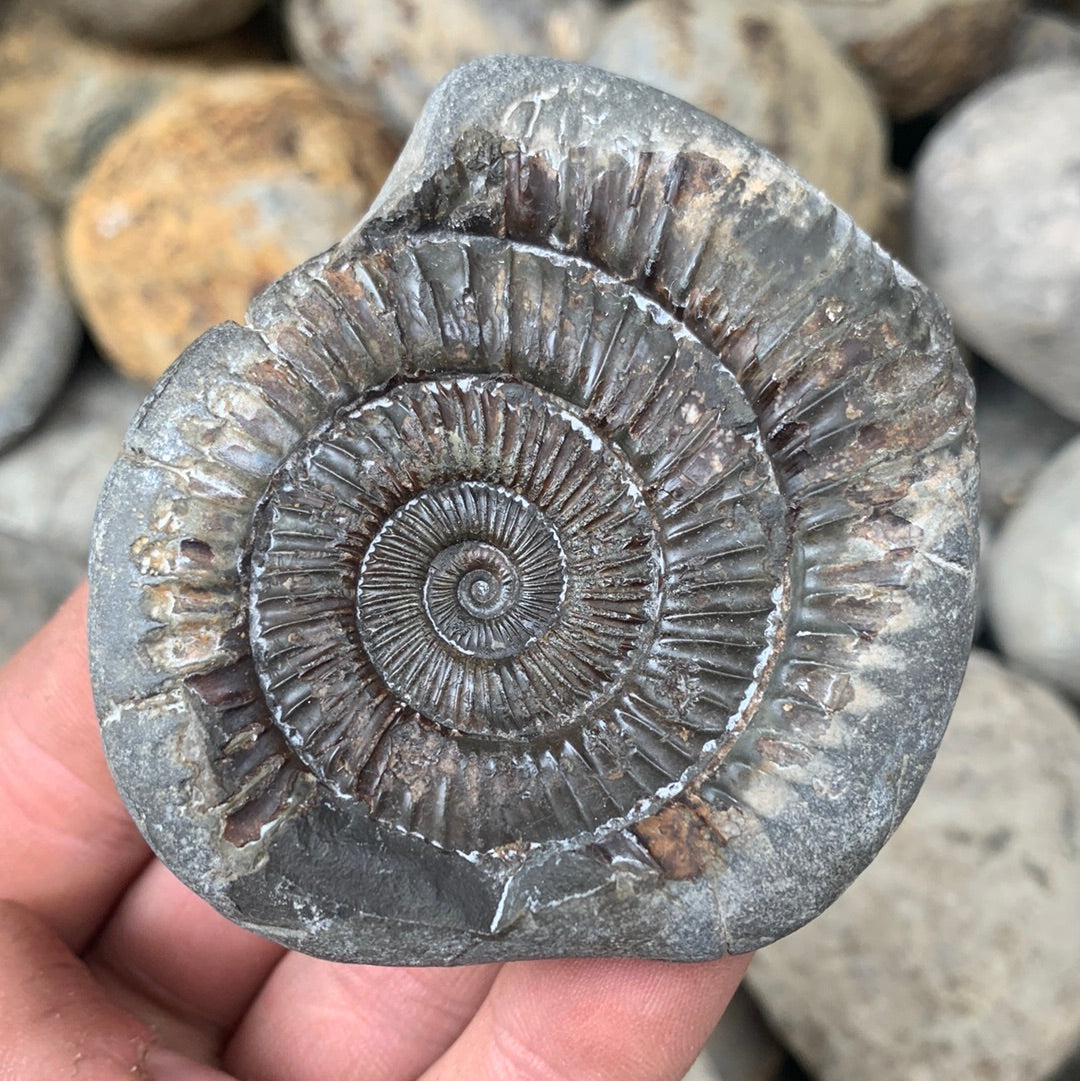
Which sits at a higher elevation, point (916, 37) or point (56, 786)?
point (916, 37)

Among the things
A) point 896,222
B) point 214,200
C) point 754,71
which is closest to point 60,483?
point 214,200

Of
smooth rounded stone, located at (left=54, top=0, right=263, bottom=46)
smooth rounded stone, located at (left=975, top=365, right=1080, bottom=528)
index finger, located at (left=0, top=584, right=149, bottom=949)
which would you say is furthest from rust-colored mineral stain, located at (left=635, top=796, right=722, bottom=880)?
smooth rounded stone, located at (left=54, top=0, right=263, bottom=46)

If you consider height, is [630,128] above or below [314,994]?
above

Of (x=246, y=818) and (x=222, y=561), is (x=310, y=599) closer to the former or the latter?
(x=222, y=561)

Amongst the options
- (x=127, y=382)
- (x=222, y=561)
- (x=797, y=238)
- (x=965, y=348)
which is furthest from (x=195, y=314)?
(x=965, y=348)

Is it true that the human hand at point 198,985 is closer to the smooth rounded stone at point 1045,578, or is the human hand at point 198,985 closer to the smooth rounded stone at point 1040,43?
the smooth rounded stone at point 1045,578

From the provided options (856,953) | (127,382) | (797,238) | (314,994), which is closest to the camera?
(797,238)

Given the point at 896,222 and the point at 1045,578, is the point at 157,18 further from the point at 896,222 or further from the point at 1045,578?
the point at 1045,578
